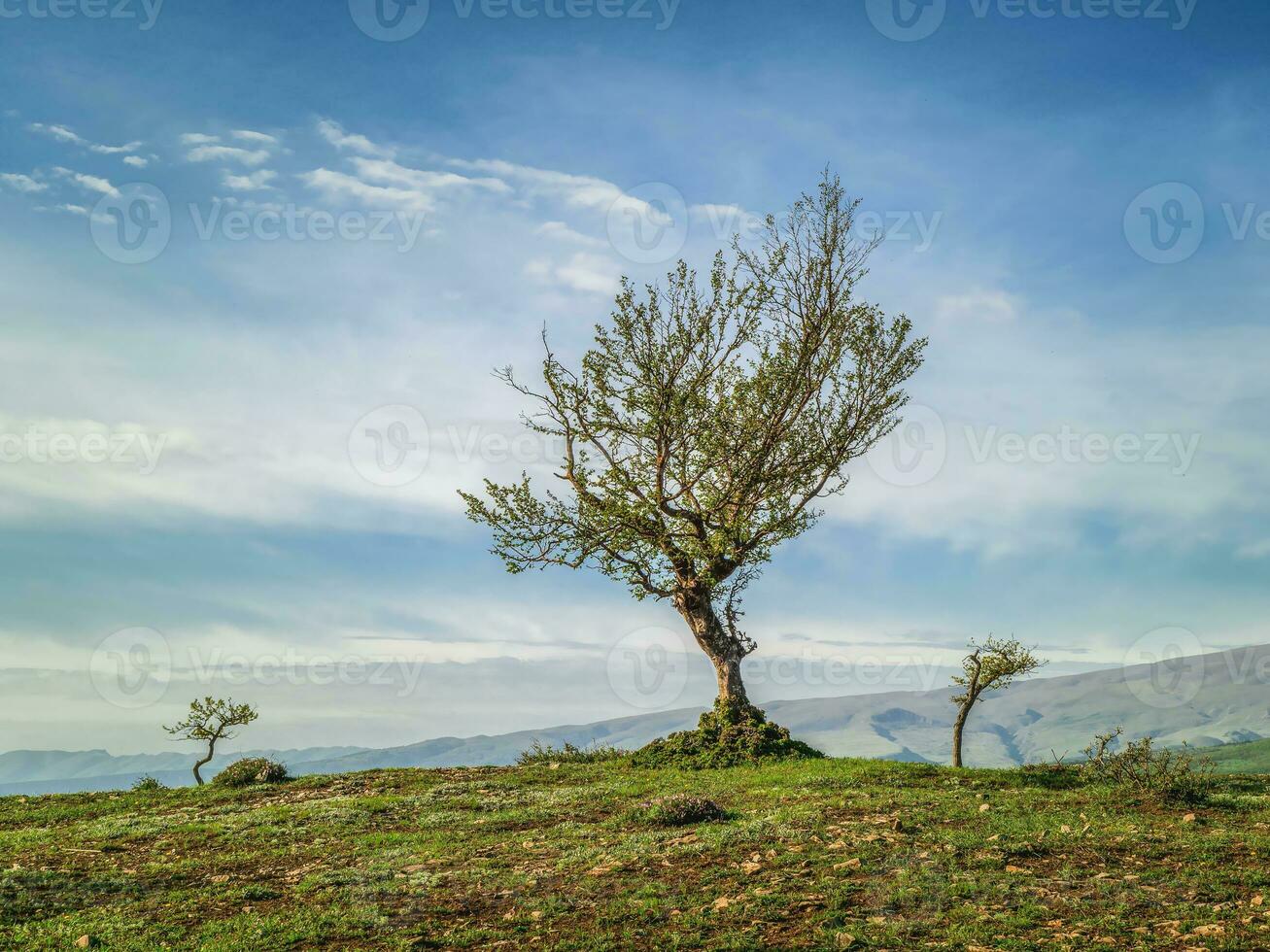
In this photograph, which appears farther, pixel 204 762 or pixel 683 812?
pixel 204 762

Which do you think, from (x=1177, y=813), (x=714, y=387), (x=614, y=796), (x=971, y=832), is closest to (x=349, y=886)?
(x=614, y=796)

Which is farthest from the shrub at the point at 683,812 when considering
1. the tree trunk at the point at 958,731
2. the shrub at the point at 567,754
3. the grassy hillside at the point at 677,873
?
the tree trunk at the point at 958,731

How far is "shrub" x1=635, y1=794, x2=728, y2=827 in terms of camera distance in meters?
18.5

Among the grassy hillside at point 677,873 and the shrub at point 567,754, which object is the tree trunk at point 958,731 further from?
the shrub at point 567,754

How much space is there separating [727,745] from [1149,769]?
13.9 metres

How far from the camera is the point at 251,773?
30781 millimetres

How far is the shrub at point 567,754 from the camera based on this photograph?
34219 mm

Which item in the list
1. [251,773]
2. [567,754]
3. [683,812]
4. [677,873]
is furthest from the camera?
[567,754]

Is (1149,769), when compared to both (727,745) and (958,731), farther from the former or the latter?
(727,745)

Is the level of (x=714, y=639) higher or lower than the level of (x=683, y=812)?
higher

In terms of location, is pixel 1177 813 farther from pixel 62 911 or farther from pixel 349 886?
pixel 62 911

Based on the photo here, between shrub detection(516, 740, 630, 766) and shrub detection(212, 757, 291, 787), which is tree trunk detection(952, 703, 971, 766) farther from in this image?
shrub detection(212, 757, 291, 787)

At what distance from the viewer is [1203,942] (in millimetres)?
10641

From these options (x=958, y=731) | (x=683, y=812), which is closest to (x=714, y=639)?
(x=958, y=731)
